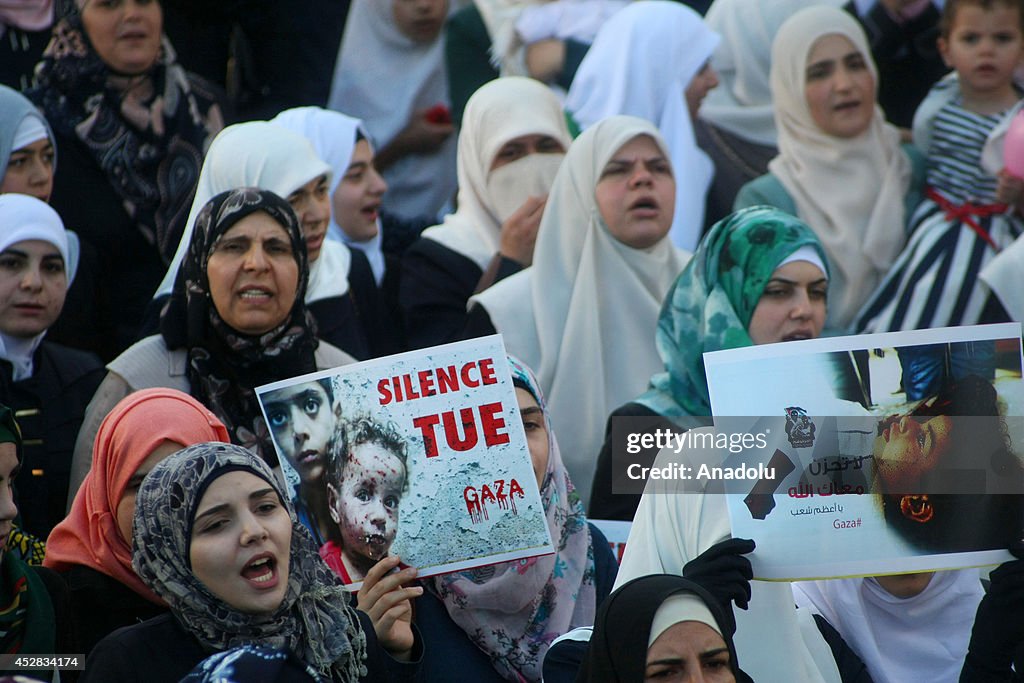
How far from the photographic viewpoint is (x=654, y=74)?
6461 millimetres

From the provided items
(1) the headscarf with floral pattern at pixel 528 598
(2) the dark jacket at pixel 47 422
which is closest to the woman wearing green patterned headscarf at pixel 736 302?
(1) the headscarf with floral pattern at pixel 528 598

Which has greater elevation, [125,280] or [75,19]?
[75,19]

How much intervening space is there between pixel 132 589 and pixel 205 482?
0.57m

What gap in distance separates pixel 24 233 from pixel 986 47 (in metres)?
3.78

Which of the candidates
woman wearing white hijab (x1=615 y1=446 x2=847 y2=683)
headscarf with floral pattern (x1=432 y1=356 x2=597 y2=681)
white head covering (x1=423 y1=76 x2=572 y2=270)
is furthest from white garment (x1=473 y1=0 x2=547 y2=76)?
woman wearing white hijab (x1=615 y1=446 x2=847 y2=683)

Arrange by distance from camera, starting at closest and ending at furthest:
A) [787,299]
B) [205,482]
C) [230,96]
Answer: [205,482] < [787,299] < [230,96]

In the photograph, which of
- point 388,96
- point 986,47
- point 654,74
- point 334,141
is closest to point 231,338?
point 334,141

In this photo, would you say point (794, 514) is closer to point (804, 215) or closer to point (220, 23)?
point (804, 215)

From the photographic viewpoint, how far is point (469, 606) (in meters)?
3.73

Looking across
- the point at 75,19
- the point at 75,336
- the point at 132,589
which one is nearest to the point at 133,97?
the point at 75,19

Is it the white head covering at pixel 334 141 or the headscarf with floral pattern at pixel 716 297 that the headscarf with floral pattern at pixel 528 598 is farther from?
the white head covering at pixel 334 141

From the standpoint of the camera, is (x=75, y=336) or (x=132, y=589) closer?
(x=132, y=589)

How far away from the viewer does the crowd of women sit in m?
3.31

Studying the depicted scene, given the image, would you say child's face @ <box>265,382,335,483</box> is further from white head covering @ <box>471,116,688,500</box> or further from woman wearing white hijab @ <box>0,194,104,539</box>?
white head covering @ <box>471,116,688,500</box>
